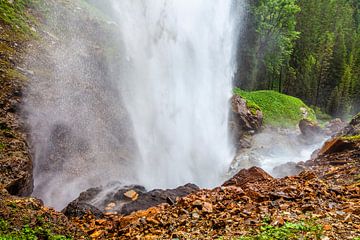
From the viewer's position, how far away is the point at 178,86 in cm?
1833

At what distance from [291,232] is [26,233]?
3.95 metres

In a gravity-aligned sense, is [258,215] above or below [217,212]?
below

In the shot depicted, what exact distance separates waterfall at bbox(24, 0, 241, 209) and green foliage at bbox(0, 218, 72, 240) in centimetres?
491

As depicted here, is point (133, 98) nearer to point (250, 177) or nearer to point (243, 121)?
point (243, 121)

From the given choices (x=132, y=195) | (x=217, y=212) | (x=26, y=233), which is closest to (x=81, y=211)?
(x=132, y=195)

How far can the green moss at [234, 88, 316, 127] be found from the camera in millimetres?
24922

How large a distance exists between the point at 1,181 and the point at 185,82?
13.0 meters

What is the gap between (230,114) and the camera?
2092cm

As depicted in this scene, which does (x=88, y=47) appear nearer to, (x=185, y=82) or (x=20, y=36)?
(x=20, y=36)

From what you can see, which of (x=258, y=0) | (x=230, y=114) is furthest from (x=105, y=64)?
(x=258, y=0)

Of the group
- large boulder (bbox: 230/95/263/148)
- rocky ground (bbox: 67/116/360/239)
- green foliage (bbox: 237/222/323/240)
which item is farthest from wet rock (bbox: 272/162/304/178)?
large boulder (bbox: 230/95/263/148)

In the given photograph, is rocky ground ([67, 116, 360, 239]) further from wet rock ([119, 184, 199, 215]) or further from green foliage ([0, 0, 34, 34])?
green foliage ([0, 0, 34, 34])

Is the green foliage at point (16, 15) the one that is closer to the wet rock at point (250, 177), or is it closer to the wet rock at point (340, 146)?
the wet rock at point (250, 177)

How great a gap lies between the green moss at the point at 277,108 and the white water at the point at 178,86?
16.1 feet
